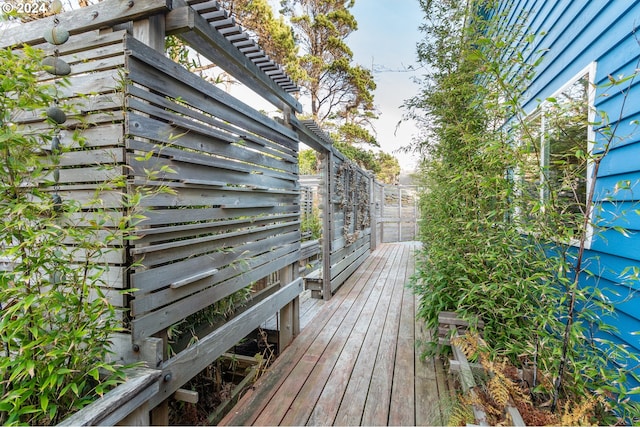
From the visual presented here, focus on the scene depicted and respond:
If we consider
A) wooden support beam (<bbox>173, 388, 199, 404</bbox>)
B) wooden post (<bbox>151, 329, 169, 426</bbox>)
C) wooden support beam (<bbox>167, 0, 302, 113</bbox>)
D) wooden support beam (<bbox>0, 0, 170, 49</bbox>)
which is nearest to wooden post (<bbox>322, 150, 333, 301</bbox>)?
wooden support beam (<bbox>167, 0, 302, 113</bbox>)

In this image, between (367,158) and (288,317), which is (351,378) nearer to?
(288,317)

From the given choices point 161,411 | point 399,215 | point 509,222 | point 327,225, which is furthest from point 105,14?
point 399,215

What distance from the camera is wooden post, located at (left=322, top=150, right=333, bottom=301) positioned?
14.2 ft

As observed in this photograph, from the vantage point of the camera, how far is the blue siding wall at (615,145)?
4.90ft

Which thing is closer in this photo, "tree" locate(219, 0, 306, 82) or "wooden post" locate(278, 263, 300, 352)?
"wooden post" locate(278, 263, 300, 352)

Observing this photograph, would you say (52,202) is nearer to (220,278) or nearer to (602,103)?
(220,278)

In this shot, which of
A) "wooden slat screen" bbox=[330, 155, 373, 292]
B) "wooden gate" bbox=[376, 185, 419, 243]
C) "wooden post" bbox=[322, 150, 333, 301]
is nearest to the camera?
"wooden post" bbox=[322, 150, 333, 301]

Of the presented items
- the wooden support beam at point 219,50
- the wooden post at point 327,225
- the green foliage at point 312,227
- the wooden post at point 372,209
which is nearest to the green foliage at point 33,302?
the wooden support beam at point 219,50

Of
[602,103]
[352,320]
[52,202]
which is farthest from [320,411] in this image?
[602,103]

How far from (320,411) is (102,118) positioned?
6.64 ft

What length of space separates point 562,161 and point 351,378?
1971 mm

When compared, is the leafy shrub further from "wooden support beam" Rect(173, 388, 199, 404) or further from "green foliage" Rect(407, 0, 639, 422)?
"green foliage" Rect(407, 0, 639, 422)

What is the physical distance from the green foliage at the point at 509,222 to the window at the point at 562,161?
1 centimetres

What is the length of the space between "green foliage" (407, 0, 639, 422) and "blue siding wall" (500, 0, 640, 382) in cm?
8
